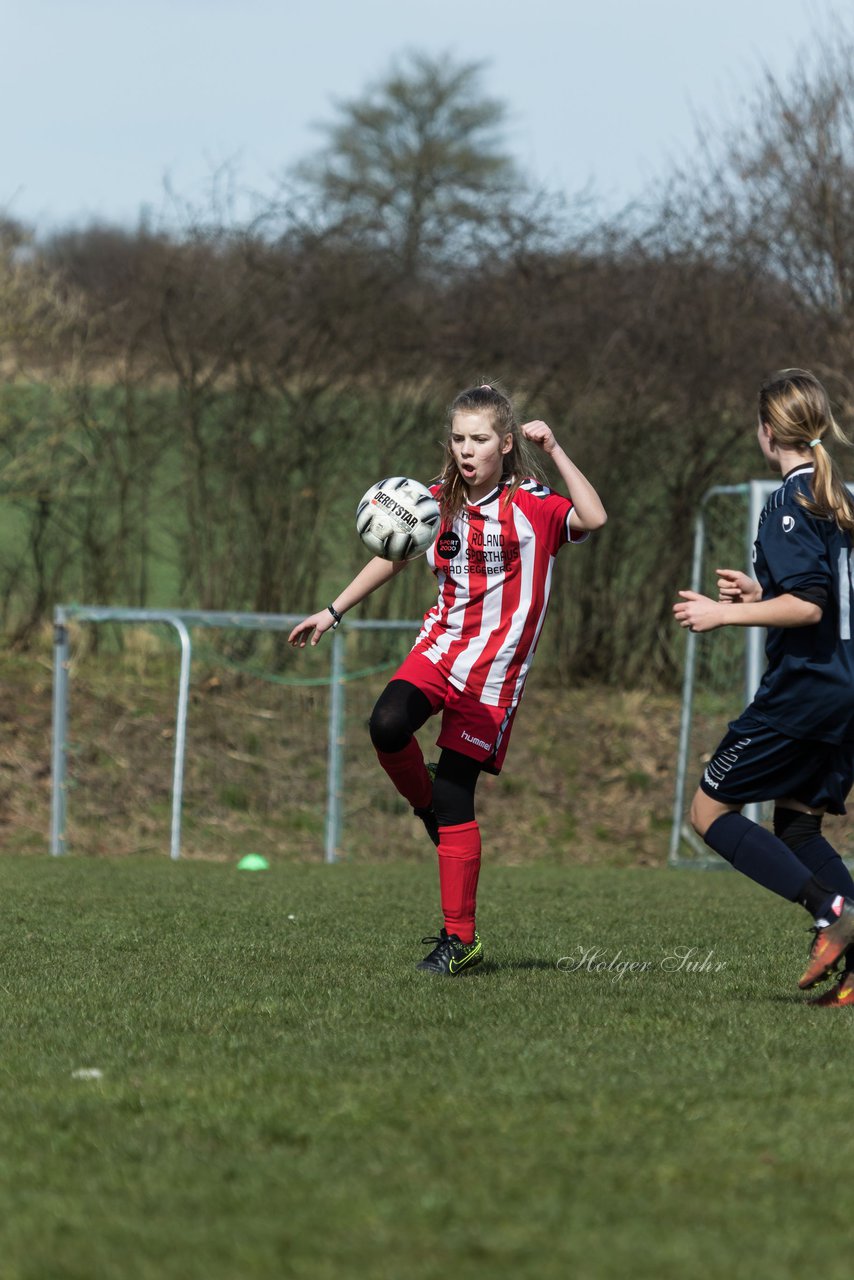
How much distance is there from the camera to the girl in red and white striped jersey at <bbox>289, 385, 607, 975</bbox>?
5293 mm

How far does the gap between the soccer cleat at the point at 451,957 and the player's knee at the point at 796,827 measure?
3.39 ft

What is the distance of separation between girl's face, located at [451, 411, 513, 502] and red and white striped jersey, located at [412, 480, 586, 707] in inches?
4.7

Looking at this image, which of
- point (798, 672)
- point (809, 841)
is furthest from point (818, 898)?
point (798, 672)

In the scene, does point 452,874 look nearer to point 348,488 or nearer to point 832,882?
point 832,882

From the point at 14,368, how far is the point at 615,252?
17.6ft

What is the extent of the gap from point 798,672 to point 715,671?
873 centimetres

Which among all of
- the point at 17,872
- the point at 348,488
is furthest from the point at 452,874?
the point at 348,488

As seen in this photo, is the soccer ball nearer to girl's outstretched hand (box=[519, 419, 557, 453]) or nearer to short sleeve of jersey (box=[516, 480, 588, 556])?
short sleeve of jersey (box=[516, 480, 588, 556])

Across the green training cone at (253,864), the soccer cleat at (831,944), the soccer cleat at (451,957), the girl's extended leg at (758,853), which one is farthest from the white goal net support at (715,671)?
the soccer cleat at (831,944)

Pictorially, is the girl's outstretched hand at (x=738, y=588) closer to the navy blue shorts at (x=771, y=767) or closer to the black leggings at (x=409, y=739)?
the navy blue shorts at (x=771, y=767)

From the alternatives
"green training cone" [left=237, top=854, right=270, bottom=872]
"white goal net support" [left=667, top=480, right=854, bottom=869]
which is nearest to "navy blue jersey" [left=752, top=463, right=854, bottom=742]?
"white goal net support" [left=667, top=480, right=854, bottom=869]

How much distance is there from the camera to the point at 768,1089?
135 inches

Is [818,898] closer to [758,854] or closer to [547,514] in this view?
[758,854]

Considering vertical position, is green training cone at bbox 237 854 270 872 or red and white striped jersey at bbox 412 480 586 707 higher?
red and white striped jersey at bbox 412 480 586 707
